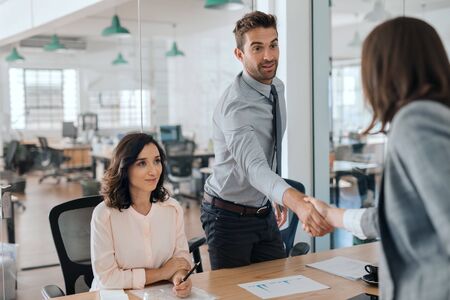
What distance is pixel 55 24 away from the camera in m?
6.27

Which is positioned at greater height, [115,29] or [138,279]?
[115,29]

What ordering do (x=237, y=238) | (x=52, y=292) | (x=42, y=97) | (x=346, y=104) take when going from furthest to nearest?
(x=42, y=97), (x=346, y=104), (x=237, y=238), (x=52, y=292)

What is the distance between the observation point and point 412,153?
47.5 inches

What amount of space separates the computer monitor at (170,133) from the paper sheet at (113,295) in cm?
616

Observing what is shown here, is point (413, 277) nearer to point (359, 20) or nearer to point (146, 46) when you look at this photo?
point (359, 20)

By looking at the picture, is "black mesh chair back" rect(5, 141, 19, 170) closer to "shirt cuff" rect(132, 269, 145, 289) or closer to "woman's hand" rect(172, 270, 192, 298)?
"shirt cuff" rect(132, 269, 145, 289)

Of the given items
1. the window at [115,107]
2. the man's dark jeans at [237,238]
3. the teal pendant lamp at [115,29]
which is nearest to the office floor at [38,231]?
the window at [115,107]

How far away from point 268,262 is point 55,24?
15.7 feet

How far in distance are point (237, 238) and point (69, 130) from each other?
435cm

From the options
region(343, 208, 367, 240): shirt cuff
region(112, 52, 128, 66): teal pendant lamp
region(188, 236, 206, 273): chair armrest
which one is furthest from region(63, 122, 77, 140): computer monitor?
region(343, 208, 367, 240): shirt cuff

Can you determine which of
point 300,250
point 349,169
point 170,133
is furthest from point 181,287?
point 170,133

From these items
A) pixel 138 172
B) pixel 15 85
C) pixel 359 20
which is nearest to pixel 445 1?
pixel 359 20

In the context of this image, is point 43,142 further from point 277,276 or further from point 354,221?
point 354,221

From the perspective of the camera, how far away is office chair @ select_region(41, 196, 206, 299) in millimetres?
2371
